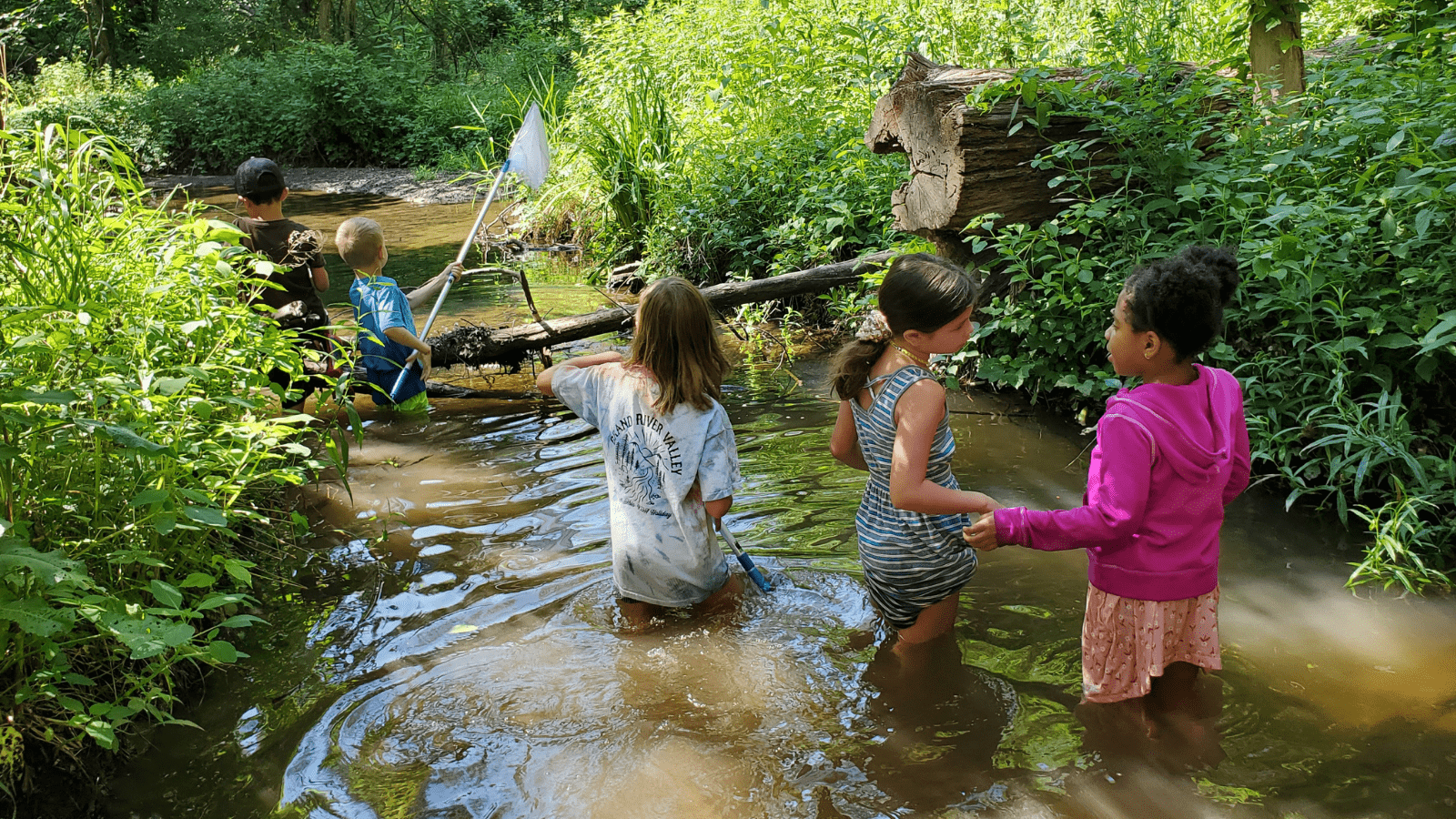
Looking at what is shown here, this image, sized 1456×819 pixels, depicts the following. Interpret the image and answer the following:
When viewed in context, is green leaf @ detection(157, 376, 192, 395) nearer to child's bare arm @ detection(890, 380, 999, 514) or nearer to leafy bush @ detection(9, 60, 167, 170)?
child's bare arm @ detection(890, 380, 999, 514)

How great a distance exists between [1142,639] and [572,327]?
4810 millimetres

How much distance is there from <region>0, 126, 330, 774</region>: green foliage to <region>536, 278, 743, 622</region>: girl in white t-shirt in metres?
1.15

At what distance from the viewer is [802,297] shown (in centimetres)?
800

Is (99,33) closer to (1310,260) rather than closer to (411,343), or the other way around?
(411,343)

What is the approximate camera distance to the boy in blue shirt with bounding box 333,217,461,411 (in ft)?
17.6

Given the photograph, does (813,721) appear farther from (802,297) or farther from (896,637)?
(802,297)

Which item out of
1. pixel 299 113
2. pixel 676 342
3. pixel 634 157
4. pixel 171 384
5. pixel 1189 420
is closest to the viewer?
pixel 1189 420

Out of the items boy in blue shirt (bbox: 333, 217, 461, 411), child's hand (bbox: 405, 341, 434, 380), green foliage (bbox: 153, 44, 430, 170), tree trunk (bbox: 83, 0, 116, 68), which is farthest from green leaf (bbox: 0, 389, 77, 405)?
tree trunk (bbox: 83, 0, 116, 68)

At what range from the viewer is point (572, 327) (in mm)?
6688

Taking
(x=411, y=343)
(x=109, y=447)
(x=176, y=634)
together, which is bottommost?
(x=176, y=634)

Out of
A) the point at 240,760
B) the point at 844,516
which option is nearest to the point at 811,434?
the point at 844,516

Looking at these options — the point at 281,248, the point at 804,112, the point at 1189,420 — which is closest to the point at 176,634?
the point at 1189,420

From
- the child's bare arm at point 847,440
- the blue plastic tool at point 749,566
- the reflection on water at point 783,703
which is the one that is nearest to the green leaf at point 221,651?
the reflection on water at point 783,703

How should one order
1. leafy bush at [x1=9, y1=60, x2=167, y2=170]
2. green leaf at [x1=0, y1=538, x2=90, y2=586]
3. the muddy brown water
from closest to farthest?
green leaf at [x1=0, y1=538, x2=90, y2=586], the muddy brown water, leafy bush at [x1=9, y1=60, x2=167, y2=170]
